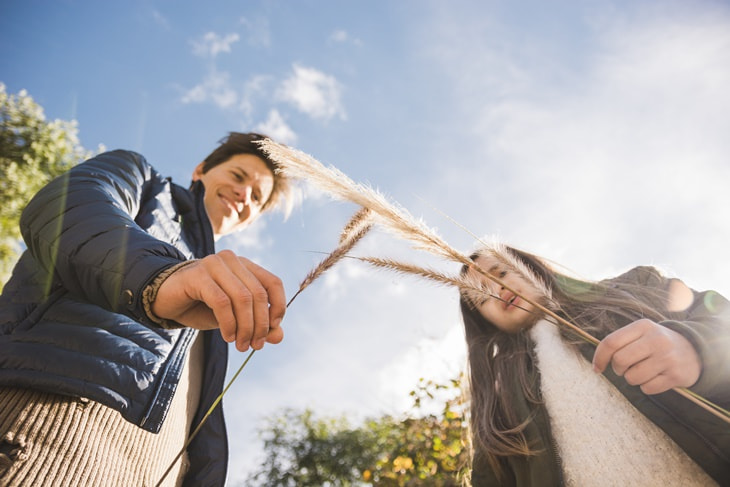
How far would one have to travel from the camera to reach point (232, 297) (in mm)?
827

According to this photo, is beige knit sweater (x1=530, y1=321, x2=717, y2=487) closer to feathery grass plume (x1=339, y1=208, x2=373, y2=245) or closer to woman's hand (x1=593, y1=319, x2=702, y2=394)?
woman's hand (x1=593, y1=319, x2=702, y2=394)

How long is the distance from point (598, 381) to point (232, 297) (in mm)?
1710

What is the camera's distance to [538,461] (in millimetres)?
1783

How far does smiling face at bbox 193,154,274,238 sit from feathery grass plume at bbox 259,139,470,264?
1273 millimetres

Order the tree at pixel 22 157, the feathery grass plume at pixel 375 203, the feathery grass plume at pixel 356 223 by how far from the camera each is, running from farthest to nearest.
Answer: the tree at pixel 22 157 < the feathery grass plume at pixel 356 223 < the feathery grass plume at pixel 375 203

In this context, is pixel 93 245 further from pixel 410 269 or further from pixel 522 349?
pixel 522 349

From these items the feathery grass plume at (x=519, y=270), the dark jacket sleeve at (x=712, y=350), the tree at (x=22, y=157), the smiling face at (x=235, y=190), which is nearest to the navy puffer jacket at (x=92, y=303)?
the smiling face at (x=235, y=190)

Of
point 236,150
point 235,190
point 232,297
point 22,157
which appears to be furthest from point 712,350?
point 22,157

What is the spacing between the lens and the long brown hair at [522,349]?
73.8 inches

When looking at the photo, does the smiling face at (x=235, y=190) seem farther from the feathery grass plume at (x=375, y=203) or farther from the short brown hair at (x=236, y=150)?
the feathery grass plume at (x=375, y=203)

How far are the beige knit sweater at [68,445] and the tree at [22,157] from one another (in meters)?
11.5

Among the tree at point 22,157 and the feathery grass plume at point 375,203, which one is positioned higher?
the tree at point 22,157

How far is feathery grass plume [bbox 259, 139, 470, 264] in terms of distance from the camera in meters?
1.15

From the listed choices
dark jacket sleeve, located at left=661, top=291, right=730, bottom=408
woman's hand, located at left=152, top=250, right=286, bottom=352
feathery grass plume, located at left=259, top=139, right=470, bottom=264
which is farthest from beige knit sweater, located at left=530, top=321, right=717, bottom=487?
woman's hand, located at left=152, top=250, right=286, bottom=352
